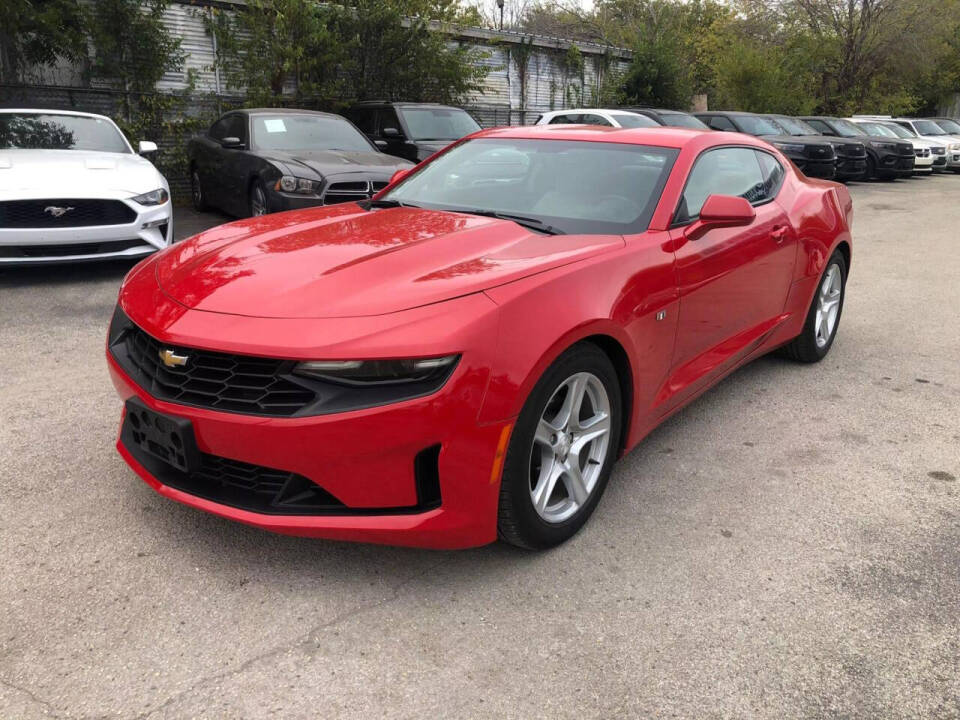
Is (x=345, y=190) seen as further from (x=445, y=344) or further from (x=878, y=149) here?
(x=878, y=149)

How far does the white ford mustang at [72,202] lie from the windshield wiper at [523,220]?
4083mm

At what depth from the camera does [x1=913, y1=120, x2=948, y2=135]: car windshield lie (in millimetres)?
24116

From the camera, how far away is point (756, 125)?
57.6 feet

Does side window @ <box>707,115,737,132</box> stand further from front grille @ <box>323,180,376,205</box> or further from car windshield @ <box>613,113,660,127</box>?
front grille @ <box>323,180,376,205</box>

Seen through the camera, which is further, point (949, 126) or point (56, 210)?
point (949, 126)

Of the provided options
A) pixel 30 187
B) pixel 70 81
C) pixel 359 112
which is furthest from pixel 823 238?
pixel 70 81

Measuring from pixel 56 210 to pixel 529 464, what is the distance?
5.31 meters

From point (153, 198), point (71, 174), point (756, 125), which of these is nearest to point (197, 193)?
point (153, 198)

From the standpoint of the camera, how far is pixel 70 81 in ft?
40.7

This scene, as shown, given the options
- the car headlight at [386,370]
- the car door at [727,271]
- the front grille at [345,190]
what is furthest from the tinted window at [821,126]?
the car headlight at [386,370]

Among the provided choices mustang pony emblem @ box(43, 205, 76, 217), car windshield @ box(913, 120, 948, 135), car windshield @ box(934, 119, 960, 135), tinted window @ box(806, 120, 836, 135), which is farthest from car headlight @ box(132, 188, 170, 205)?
car windshield @ box(934, 119, 960, 135)

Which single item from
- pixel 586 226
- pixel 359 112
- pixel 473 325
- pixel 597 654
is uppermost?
pixel 359 112

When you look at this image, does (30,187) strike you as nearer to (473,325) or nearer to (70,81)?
(473,325)

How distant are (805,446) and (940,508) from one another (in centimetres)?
70
